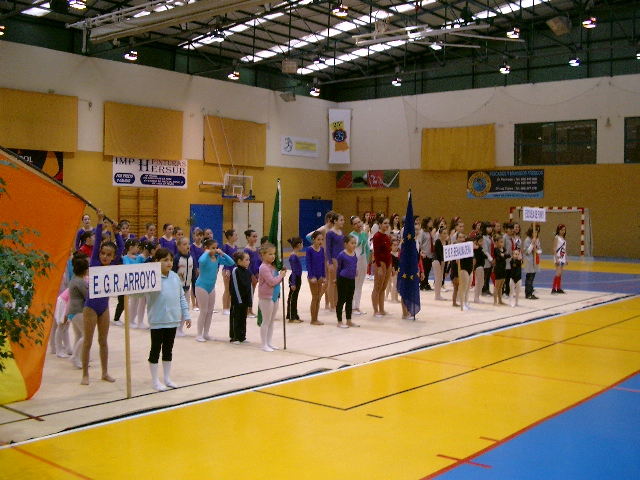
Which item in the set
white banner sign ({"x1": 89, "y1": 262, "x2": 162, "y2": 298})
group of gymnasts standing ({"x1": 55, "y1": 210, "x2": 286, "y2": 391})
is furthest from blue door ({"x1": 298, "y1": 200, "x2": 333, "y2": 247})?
white banner sign ({"x1": 89, "y1": 262, "x2": 162, "y2": 298})

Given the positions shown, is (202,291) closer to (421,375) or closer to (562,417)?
(421,375)

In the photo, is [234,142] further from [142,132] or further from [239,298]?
[239,298]

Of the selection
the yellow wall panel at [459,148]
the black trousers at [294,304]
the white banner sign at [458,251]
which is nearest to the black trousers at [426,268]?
the white banner sign at [458,251]

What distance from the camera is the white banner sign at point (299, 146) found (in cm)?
3138

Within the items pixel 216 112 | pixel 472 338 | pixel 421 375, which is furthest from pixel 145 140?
pixel 421 375

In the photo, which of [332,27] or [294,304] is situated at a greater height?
[332,27]

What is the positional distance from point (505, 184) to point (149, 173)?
15806 millimetres

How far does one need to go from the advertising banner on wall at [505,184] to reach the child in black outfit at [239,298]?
73.0 ft

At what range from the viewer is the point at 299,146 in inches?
1266

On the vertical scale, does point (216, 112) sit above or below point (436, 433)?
above

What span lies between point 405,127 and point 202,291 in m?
23.9

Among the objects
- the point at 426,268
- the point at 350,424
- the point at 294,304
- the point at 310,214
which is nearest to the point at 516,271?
the point at 426,268

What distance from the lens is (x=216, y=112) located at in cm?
2819

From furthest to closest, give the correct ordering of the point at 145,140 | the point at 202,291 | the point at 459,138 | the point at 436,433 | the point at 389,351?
the point at 459,138 → the point at 145,140 → the point at 202,291 → the point at 389,351 → the point at 436,433
